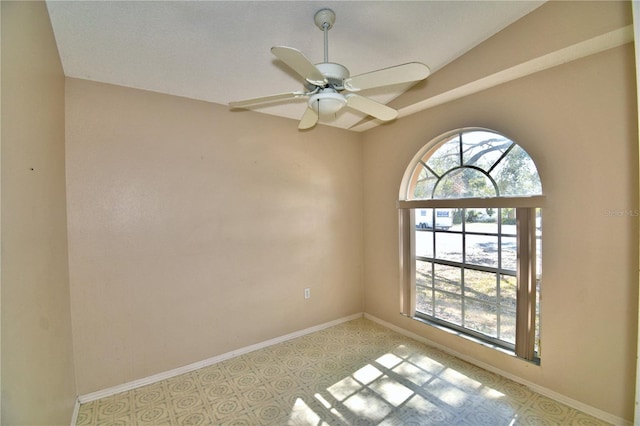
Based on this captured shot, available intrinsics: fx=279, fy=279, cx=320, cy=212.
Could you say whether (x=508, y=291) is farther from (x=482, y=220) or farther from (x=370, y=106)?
(x=370, y=106)

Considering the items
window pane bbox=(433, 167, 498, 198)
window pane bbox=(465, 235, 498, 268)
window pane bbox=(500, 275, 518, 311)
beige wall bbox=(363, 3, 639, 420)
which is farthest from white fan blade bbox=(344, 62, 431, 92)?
window pane bbox=(500, 275, 518, 311)

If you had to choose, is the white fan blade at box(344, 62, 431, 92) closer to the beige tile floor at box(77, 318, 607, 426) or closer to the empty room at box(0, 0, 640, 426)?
the empty room at box(0, 0, 640, 426)

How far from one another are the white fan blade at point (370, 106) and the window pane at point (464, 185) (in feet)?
3.92

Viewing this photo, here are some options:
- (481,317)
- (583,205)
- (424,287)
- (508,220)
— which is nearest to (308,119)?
(508,220)

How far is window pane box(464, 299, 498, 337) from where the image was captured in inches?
96.5

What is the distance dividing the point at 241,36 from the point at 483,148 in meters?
2.13

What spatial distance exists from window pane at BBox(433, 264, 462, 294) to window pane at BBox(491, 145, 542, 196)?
0.87 meters

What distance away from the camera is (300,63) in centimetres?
122

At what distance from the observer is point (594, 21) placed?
5.20 feet

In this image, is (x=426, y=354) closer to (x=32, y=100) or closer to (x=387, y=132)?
(x=387, y=132)

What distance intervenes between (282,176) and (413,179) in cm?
144

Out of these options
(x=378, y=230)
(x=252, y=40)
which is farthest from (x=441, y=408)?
(x=252, y=40)

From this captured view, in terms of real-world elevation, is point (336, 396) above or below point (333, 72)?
below

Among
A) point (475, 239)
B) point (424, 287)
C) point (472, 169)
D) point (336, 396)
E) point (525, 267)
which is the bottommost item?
point (336, 396)
